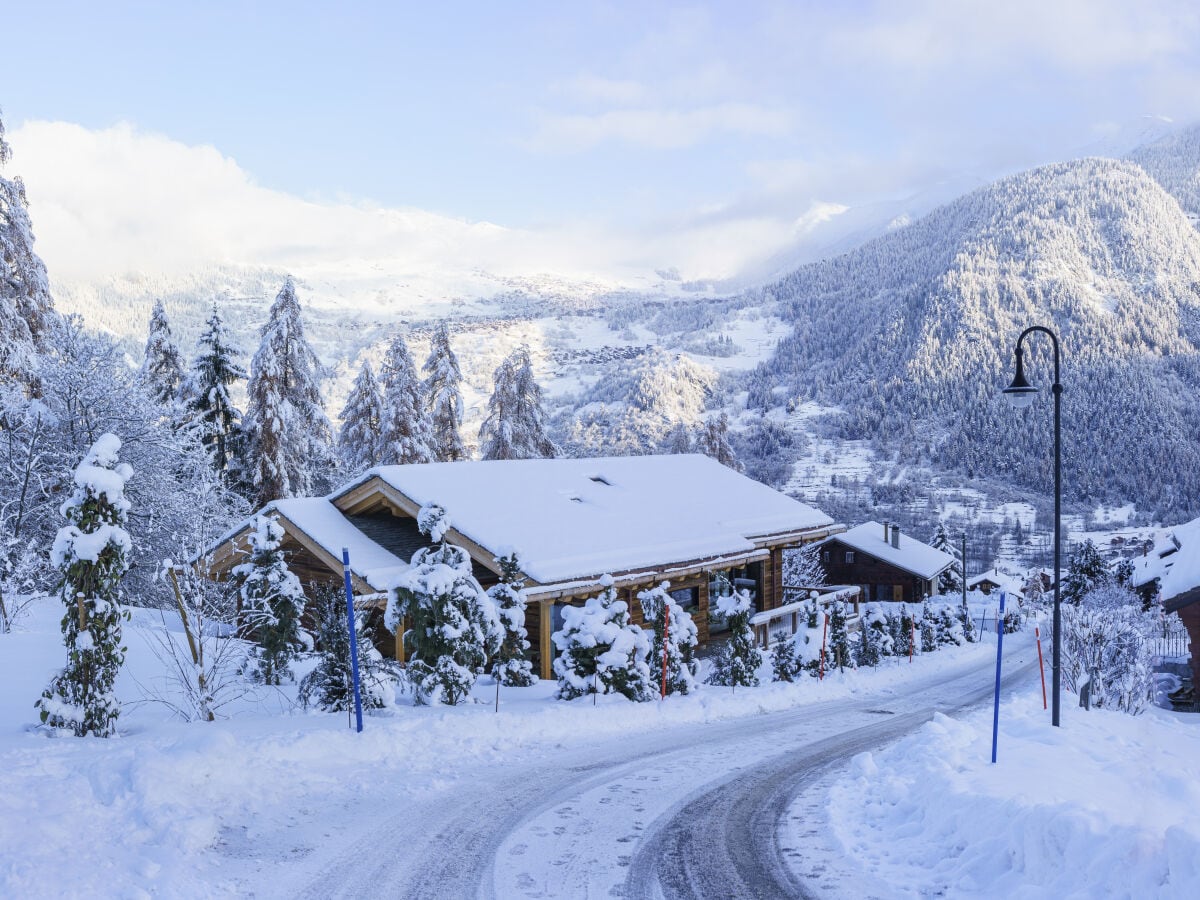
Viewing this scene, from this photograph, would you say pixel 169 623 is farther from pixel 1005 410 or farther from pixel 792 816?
pixel 1005 410

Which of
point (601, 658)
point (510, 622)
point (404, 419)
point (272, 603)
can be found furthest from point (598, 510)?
point (404, 419)

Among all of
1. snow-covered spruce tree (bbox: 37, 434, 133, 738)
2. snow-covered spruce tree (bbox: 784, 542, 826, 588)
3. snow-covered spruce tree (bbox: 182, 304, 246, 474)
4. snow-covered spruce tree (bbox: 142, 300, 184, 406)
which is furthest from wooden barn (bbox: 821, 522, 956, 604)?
snow-covered spruce tree (bbox: 37, 434, 133, 738)

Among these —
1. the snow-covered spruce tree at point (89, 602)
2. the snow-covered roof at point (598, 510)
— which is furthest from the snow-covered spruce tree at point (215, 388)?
the snow-covered spruce tree at point (89, 602)

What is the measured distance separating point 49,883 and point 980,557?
141556mm

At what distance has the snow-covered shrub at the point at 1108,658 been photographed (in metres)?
20.1

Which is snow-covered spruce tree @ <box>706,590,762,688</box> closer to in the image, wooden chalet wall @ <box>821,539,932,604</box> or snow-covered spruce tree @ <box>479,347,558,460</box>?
snow-covered spruce tree @ <box>479,347,558,460</box>

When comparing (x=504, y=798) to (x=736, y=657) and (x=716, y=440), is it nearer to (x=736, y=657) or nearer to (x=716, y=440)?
(x=736, y=657)

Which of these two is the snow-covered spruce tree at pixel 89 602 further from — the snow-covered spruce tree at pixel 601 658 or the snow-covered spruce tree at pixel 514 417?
the snow-covered spruce tree at pixel 514 417

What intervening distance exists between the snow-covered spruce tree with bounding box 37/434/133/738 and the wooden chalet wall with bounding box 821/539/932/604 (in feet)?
192

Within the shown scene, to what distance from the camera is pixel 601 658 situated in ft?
48.8

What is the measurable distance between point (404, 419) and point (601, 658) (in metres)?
27.6

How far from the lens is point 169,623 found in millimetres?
20172

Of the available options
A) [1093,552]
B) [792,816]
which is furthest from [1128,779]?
[1093,552]

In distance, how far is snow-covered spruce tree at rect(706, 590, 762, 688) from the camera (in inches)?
693
